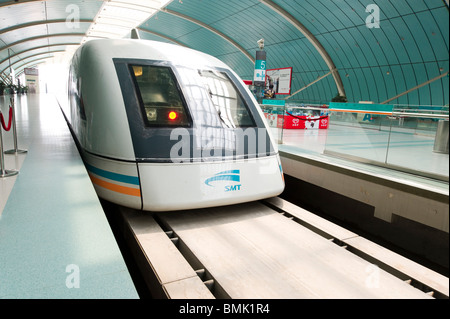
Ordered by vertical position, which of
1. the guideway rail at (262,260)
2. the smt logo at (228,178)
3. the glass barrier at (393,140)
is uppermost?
the glass barrier at (393,140)

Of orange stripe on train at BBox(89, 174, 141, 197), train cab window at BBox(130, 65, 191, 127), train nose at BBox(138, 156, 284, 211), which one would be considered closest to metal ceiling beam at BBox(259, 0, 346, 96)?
train cab window at BBox(130, 65, 191, 127)

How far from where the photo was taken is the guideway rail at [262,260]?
9.37 feet

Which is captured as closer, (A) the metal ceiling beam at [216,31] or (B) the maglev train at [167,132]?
(B) the maglev train at [167,132]

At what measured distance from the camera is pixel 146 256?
3.25m

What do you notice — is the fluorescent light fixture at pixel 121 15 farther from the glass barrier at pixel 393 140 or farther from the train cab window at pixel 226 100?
the train cab window at pixel 226 100

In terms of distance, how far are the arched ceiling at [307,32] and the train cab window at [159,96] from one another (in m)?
15.8

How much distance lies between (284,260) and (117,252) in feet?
5.17

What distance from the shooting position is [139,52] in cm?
467

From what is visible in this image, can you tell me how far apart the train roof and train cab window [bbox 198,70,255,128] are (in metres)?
0.27

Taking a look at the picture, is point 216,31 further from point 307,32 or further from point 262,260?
point 262,260

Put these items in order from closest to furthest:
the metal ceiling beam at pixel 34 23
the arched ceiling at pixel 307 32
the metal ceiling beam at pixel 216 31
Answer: the arched ceiling at pixel 307 32 → the metal ceiling beam at pixel 216 31 → the metal ceiling beam at pixel 34 23

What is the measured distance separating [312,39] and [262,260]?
2657cm

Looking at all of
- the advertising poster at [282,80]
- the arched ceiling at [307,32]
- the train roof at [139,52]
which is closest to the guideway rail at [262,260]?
the train roof at [139,52]

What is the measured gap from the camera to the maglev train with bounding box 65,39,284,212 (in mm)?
3881
